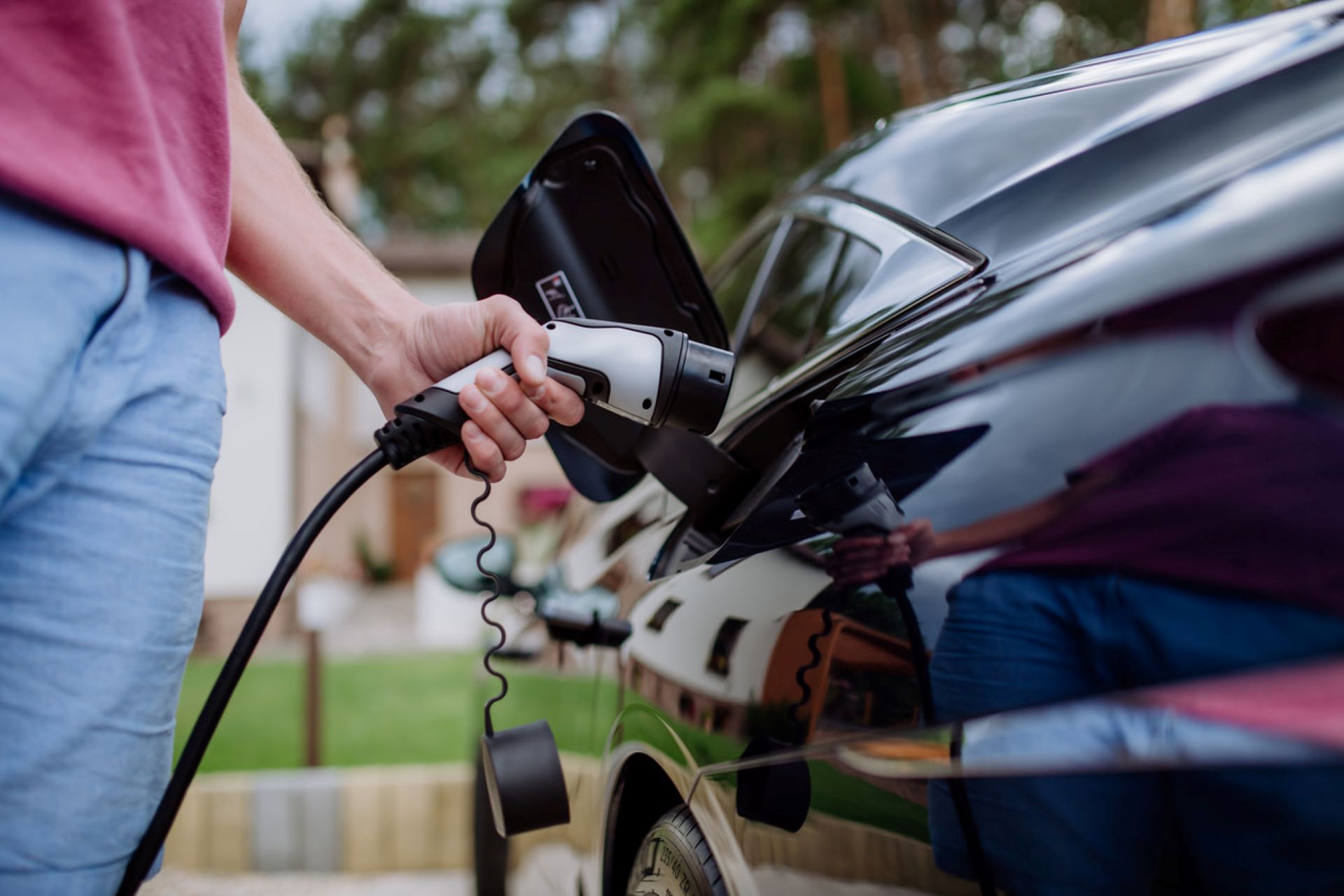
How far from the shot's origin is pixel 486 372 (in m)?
1.24

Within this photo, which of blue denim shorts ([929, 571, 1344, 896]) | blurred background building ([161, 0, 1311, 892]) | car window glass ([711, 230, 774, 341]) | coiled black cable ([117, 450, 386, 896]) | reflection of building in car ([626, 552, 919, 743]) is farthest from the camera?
blurred background building ([161, 0, 1311, 892])

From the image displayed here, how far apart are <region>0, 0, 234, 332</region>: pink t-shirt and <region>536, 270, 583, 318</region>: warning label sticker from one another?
59 centimetres

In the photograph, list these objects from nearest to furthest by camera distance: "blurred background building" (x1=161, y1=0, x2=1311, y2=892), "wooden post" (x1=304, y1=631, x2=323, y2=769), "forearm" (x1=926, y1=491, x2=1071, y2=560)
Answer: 1. "forearm" (x1=926, y1=491, x2=1071, y2=560)
2. "blurred background building" (x1=161, y1=0, x2=1311, y2=892)
3. "wooden post" (x1=304, y1=631, x2=323, y2=769)

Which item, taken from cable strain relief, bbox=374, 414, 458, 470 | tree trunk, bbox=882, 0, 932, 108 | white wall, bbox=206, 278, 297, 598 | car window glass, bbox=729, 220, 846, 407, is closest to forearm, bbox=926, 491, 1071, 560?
cable strain relief, bbox=374, 414, 458, 470

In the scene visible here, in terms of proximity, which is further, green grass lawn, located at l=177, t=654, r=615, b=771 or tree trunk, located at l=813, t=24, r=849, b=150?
tree trunk, located at l=813, t=24, r=849, b=150

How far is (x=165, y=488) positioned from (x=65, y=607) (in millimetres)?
136

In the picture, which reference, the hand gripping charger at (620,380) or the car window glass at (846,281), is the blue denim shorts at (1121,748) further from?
the car window glass at (846,281)

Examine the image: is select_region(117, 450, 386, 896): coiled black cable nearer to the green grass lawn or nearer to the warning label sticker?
the warning label sticker

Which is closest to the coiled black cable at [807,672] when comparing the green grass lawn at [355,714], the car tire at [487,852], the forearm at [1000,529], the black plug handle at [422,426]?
the forearm at [1000,529]

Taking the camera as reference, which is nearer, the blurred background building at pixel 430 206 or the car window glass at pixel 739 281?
the car window glass at pixel 739 281

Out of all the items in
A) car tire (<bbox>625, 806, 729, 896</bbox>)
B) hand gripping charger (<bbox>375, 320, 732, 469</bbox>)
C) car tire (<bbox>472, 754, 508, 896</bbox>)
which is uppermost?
hand gripping charger (<bbox>375, 320, 732, 469</bbox>)

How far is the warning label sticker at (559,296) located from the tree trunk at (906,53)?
37.0 feet

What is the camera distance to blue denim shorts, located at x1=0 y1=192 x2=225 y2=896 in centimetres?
85

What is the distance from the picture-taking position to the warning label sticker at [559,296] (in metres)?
1.56
